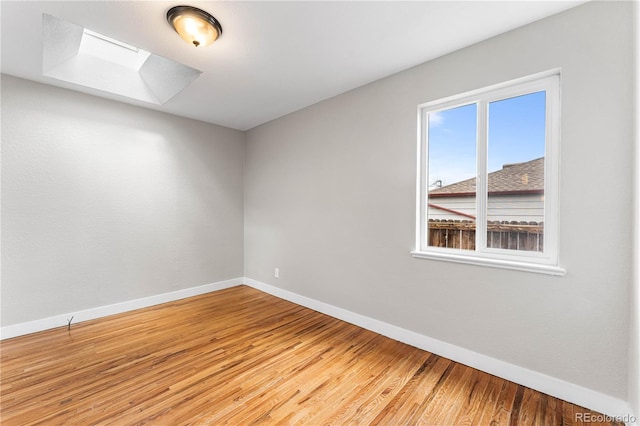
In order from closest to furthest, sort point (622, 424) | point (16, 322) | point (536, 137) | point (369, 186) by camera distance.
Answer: point (622, 424), point (536, 137), point (16, 322), point (369, 186)

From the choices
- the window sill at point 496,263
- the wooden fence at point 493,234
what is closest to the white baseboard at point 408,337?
the window sill at point 496,263

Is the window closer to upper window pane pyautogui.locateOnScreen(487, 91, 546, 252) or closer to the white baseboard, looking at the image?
upper window pane pyautogui.locateOnScreen(487, 91, 546, 252)

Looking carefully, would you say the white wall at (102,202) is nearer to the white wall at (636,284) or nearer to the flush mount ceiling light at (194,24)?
the flush mount ceiling light at (194,24)

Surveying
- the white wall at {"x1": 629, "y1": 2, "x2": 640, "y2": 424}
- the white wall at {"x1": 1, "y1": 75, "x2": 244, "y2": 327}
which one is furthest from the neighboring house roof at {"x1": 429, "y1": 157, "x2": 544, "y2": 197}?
the white wall at {"x1": 1, "y1": 75, "x2": 244, "y2": 327}

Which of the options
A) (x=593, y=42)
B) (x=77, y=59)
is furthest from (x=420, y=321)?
(x=77, y=59)

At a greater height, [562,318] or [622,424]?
[562,318]

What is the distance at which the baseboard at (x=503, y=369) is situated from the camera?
1.64m

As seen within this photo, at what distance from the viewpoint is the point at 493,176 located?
2166 mm

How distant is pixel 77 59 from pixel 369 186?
3.35 meters

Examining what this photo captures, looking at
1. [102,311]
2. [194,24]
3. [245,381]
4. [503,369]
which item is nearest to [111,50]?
[194,24]

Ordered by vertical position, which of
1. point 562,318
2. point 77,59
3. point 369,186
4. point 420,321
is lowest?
point 420,321

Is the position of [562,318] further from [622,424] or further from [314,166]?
[314,166]

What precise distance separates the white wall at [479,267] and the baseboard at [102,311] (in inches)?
54.3

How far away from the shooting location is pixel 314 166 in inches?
135
